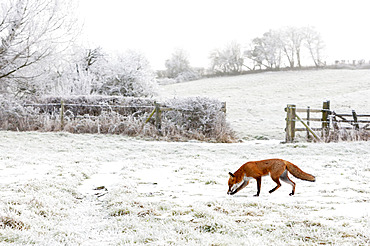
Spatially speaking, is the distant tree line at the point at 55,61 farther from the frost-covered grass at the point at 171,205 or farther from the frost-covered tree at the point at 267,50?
the frost-covered tree at the point at 267,50

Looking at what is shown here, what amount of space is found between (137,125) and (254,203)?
35.5 feet

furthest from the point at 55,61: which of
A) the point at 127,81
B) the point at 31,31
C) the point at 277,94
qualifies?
the point at 277,94

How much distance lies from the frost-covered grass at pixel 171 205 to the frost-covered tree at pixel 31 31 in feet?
22.8

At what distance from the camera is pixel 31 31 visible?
1402cm

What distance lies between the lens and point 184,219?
3.69 meters

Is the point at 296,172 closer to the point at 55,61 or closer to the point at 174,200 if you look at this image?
the point at 174,200

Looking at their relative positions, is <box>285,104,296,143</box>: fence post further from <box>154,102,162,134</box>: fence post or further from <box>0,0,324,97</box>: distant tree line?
<box>0,0,324,97</box>: distant tree line

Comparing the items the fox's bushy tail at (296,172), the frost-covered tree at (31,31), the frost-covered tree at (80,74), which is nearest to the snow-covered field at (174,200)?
the fox's bushy tail at (296,172)

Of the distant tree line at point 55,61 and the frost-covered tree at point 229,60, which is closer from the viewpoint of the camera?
the distant tree line at point 55,61

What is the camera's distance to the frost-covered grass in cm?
315

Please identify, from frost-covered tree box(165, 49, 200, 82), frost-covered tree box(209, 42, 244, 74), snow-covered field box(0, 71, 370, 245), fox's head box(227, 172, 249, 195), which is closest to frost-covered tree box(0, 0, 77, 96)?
snow-covered field box(0, 71, 370, 245)

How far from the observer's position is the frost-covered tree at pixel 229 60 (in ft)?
180

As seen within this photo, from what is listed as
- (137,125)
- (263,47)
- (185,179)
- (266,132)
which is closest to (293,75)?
(263,47)

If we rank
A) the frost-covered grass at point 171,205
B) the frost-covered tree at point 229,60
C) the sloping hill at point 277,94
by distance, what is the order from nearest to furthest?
the frost-covered grass at point 171,205
the sloping hill at point 277,94
the frost-covered tree at point 229,60
